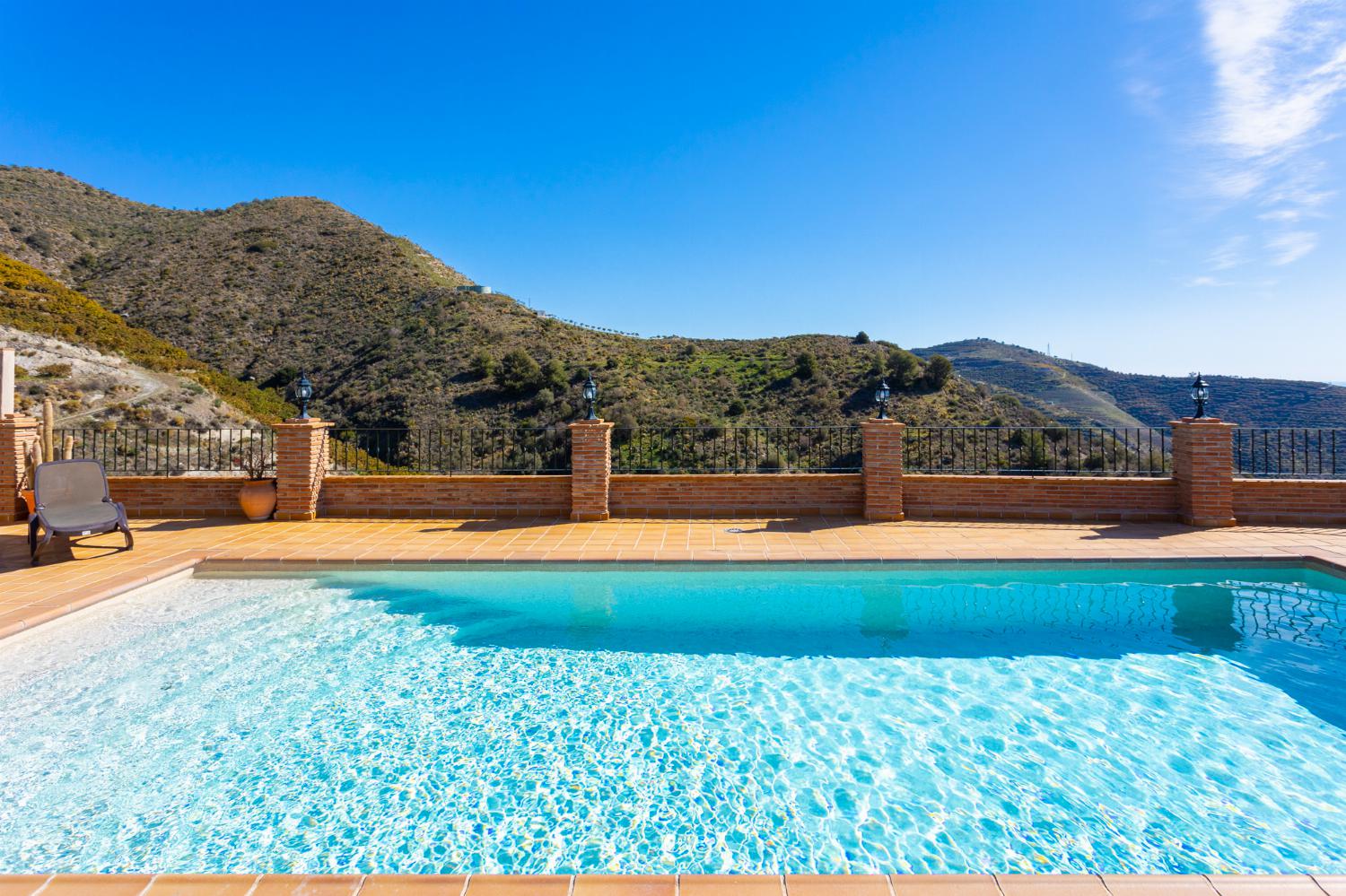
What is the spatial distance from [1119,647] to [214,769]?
5.60 m

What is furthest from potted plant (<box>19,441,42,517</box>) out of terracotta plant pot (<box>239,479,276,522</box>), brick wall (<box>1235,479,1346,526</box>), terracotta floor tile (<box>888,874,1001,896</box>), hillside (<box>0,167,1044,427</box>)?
hillside (<box>0,167,1044,427</box>)

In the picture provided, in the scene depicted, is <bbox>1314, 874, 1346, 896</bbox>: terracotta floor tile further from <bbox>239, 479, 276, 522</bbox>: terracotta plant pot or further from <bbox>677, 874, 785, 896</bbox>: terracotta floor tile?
<bbox>239, 479, 276, 522</bbox>: terracotta plant pot

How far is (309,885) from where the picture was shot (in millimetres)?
1988

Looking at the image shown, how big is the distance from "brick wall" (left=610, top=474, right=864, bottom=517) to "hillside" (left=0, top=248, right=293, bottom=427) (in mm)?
17547

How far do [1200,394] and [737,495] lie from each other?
5955mm

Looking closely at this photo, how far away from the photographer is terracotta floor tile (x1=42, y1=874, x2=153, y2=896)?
1.94m

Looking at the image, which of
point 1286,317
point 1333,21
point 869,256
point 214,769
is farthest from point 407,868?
point 869,256

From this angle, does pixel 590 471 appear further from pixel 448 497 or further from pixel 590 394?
pixel 448 497

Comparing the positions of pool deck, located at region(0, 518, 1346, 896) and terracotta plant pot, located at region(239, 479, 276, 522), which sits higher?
terracotta plant pot, located at region(239, 479, 276, 522)

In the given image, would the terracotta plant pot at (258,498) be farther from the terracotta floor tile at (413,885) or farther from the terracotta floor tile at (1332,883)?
the terracotta floor tile at (1332,883)

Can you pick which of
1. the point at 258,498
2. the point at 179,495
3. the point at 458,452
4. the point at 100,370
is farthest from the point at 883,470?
the point at 100,370

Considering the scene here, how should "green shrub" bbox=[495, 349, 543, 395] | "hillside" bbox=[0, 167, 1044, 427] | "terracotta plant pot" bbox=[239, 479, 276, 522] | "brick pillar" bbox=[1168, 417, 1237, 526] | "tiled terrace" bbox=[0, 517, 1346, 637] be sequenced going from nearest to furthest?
1. "tiled terrace" bbox=[0, 517, 1346, 637]
2. "brick pillar" bbox=[1168, 417, 1237, 526]
3. "terracotta plant pot" bbox=[239, 479, 276, 522]
4. "hillside" bbox=[0, 167, 1044, 427]
5. "green shrub" bbox=[495, 349, 543, 395]

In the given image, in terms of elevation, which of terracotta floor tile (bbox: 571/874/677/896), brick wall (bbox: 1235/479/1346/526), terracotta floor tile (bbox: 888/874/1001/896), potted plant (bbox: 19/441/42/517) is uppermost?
potted plant (bbox: 19/441/42/517)

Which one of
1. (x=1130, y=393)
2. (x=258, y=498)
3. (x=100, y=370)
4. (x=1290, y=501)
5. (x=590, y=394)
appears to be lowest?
(x=1290, y=501)
